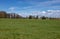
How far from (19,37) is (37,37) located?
1.10 metres

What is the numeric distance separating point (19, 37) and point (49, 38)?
1.81 meters

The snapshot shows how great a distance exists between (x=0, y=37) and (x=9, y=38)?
0.53 m

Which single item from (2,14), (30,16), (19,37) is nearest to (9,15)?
(2,14)

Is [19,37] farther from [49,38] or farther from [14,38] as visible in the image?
[49,38]

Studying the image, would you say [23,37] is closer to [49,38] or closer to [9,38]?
[9,38]

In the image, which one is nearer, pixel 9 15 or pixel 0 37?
pixel 0 37

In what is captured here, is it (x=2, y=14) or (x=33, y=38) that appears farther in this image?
(x=2, y=14)

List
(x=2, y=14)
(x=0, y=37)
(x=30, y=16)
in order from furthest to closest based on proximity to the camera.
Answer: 1. (x=2, y=14)
2. (x=30, y=16)
3. (x=0, y=37)

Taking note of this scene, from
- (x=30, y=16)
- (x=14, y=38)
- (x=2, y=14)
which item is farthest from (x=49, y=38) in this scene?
(x=2, y=14)

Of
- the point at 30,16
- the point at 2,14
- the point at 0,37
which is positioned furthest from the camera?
the point at 2,14

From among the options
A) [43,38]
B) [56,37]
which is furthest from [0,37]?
[56,37]

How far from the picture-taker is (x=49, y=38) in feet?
27.2

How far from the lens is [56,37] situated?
8602 mm

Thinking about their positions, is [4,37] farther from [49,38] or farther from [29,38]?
[49,38]
